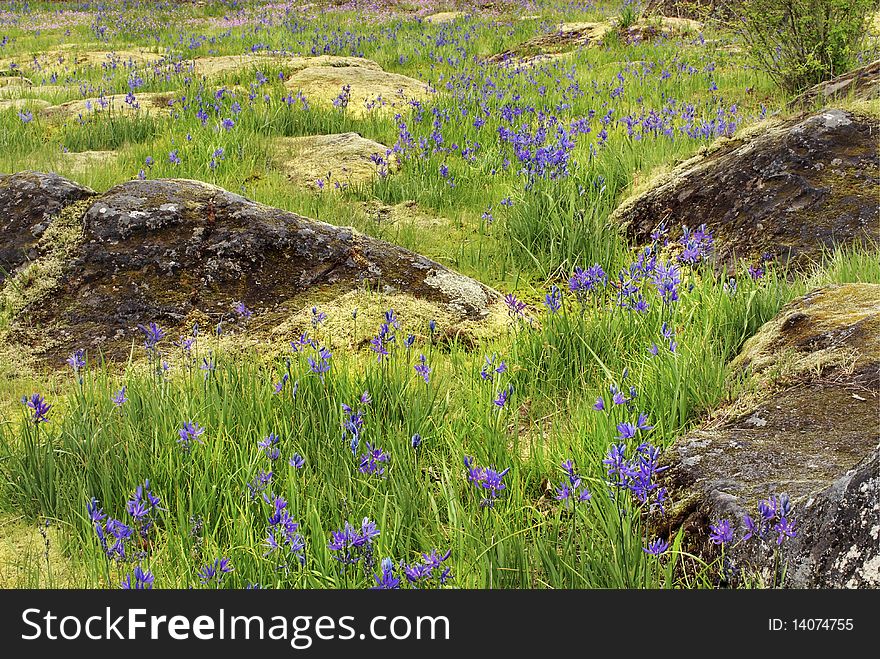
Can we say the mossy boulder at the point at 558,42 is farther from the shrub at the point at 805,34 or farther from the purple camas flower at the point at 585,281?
the purple camas flower at the point at 585,281

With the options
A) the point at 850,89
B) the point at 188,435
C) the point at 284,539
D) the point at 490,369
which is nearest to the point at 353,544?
the point at 284,539

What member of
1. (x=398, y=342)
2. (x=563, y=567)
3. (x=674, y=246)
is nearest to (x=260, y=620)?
(x=563, y=567)

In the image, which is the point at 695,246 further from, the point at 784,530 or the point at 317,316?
the point at 784,530

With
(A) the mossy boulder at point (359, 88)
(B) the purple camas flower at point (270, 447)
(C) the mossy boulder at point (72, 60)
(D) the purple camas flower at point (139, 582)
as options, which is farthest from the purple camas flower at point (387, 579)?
(C) the mossy boulder at point (72, 60)

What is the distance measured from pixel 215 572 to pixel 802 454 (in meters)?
1.60

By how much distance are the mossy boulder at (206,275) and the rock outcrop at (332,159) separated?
1990 mm

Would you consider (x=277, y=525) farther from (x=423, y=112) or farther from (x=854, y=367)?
(x=423, y=112)

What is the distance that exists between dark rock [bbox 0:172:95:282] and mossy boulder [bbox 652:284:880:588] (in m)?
3.38

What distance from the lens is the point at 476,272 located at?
4.86 metres

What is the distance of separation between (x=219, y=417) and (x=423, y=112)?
19.3 ft

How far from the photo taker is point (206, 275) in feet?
12.3

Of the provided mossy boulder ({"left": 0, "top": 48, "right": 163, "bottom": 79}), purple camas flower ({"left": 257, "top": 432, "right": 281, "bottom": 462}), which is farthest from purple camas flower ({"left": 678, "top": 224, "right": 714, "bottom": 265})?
mossy boulder ({"left": 0, "top": 48, "right": 163, "bottom": 79})

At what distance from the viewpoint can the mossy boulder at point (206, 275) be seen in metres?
3.59

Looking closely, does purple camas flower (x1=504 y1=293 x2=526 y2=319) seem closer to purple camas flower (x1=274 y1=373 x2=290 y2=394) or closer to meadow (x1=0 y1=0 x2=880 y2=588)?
meadow (x1=0 y1=0 x2=880 y2=588)
